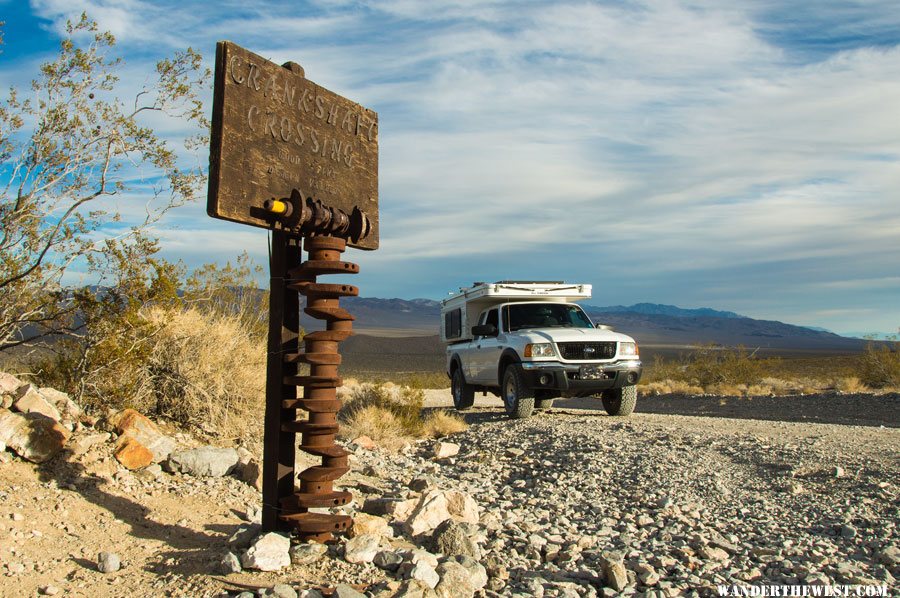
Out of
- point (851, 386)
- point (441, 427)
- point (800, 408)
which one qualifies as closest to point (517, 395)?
point (441, 427)

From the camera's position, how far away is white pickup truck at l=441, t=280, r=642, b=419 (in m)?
11.8

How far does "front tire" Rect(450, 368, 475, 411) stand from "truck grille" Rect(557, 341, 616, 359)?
3528 mm

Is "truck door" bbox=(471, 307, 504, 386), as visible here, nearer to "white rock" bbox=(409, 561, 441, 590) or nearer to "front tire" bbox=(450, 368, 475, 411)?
"front tire" bbox=(450, 368, 475, 411)

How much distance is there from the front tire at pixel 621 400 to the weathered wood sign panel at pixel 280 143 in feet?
26.8

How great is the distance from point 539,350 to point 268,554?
7891mm

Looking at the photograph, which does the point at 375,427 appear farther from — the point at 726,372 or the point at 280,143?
the point at 726,372

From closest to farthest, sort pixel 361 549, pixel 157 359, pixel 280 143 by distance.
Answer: pixel 361 549 < pixel 280 143 < pixel 157 359

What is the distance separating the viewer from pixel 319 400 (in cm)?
478

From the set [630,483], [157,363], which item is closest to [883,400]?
[630,483]

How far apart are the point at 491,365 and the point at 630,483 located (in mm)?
6161

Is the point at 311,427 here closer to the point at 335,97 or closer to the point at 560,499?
the point at 335,97

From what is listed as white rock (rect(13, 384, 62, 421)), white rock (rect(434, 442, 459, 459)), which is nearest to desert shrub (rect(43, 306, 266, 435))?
white rock (rect(13, 384, 62, 421))

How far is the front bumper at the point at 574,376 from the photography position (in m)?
11.6

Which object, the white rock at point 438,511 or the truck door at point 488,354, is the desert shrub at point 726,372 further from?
the white rock at point 438,511
